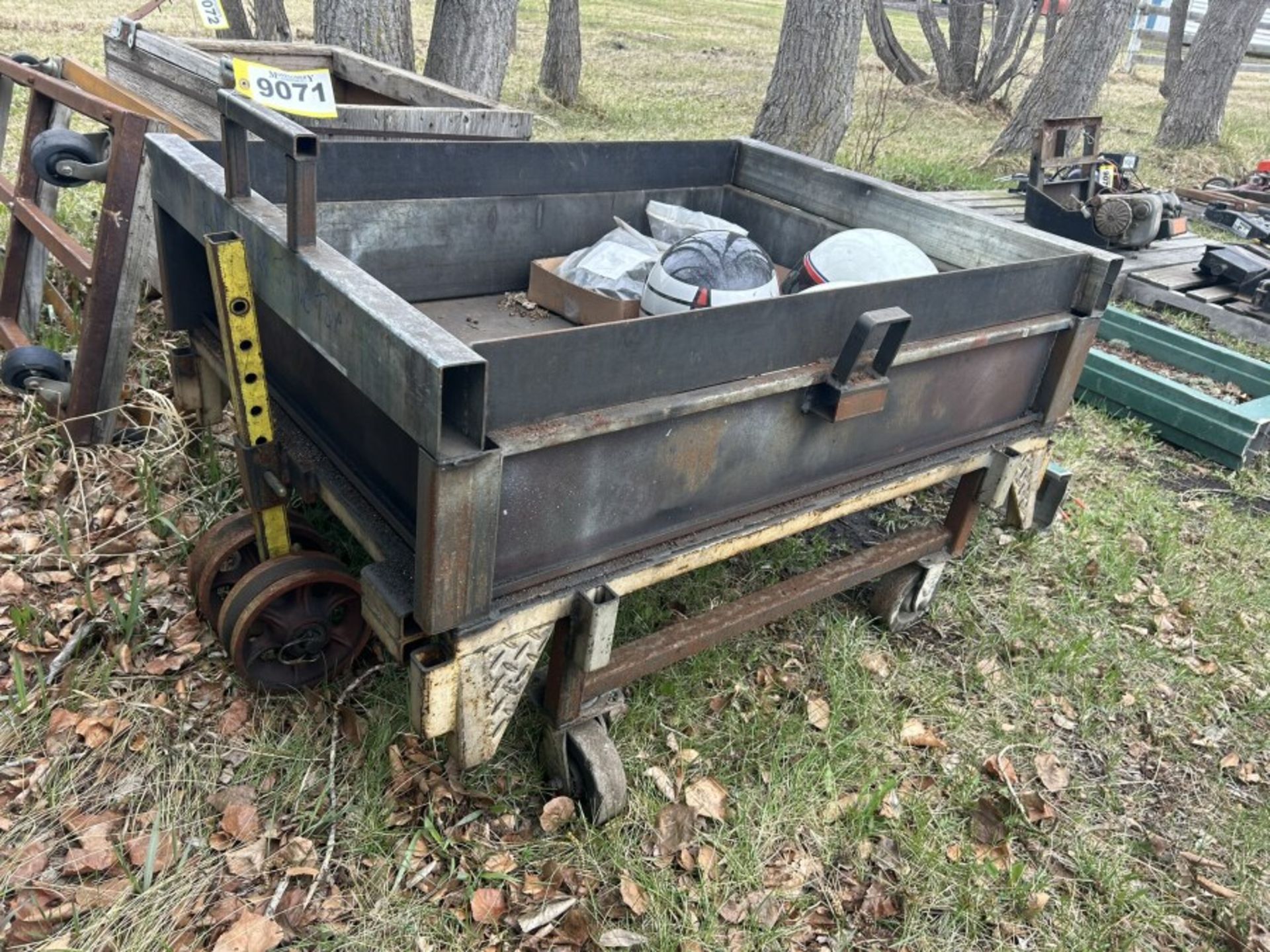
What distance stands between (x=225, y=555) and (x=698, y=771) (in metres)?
1.45

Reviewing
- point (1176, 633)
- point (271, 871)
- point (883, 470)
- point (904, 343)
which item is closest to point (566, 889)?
point (271, 871)

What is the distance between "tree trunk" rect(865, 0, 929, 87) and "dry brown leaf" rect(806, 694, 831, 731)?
13.2m

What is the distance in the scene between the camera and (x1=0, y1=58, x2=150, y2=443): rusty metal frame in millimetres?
3154

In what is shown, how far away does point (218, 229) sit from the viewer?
247cm

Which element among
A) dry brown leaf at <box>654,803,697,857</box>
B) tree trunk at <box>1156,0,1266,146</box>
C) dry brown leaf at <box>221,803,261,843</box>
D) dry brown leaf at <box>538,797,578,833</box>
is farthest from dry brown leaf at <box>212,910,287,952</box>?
tree trunk at <box>1156,0,1266,146</box>

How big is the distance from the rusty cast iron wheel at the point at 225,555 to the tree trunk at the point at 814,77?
6221mm

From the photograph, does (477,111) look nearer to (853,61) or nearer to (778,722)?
(778,722)

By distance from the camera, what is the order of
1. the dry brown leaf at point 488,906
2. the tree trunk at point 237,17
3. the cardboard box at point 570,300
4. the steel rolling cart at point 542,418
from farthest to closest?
the tree trunk at point 237,17, the cardboard box at point 570,300, the dry brown leaf at point 488,906, the steel rolling cart at point 542,418

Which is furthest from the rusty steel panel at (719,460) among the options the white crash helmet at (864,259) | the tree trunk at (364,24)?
the tree trunk at (364,24)

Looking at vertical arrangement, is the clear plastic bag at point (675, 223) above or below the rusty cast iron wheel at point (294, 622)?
above

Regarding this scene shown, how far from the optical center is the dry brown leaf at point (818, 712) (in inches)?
116

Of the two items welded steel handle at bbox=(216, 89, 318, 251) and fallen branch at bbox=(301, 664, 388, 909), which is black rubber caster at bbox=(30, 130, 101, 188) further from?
fallen branch at bbox=(301, 664, 388, 909)

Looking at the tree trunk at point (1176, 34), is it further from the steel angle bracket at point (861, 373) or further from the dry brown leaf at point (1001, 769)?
the steel angle bracket at point (861, 373)

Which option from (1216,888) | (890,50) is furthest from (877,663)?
(890,50)
